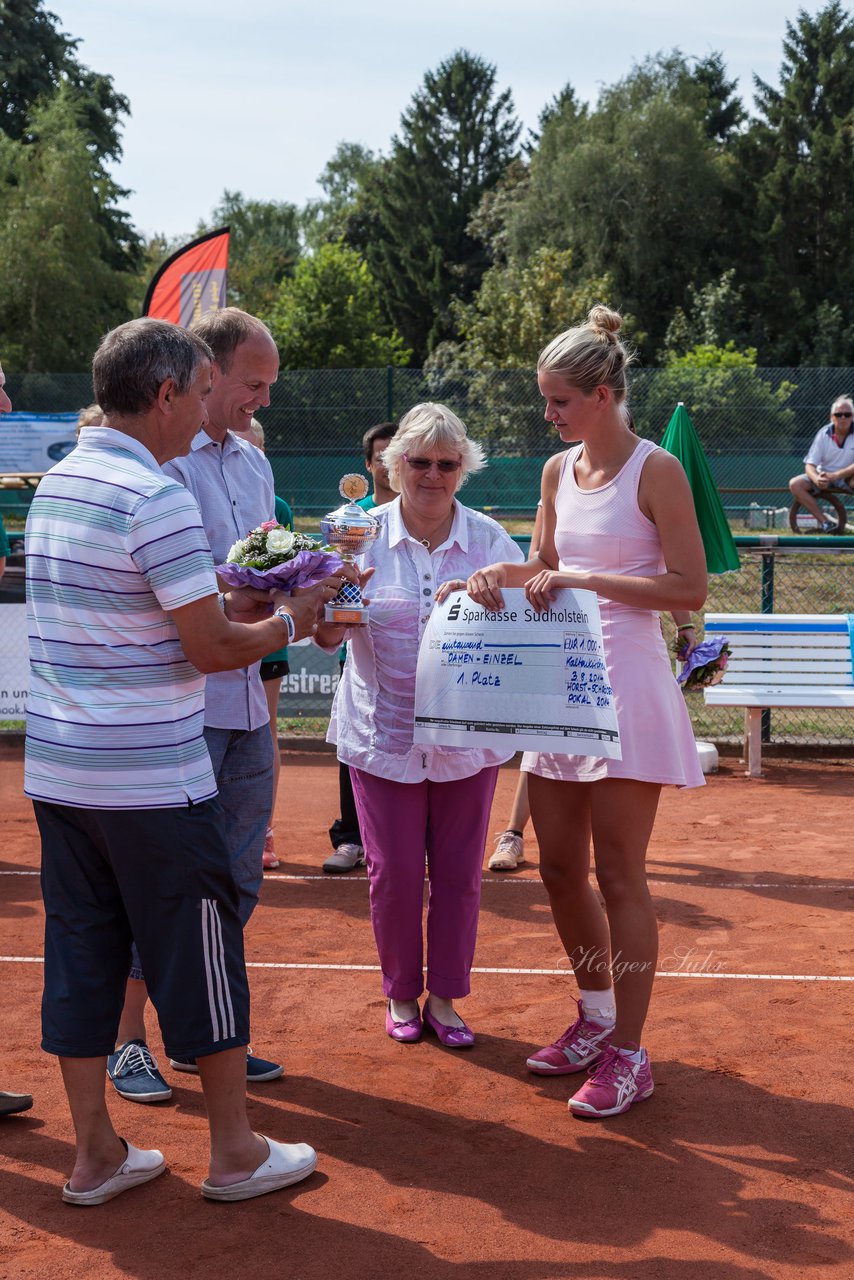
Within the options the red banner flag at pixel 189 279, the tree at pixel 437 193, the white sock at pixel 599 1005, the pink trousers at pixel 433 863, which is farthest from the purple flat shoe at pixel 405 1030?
the tree at pixel 437 193

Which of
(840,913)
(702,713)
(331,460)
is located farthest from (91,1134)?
(331,460)

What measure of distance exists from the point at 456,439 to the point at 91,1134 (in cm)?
233

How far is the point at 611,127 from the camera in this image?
150ft

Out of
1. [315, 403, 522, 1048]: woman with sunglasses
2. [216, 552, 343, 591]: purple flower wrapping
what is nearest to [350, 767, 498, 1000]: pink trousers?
[315, 403, 522, 1048]: woman with sunglasses

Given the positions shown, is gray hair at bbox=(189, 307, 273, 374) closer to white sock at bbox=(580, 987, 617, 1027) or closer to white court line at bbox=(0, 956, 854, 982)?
white sock at bbox=(580, 987, 617, 1027)

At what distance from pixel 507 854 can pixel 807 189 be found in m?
44.8

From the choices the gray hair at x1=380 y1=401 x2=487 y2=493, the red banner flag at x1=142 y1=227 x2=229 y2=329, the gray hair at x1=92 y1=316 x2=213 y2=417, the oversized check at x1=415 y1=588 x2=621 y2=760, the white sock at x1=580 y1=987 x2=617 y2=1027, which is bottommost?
the white sock at x1=580 y1=987 x2=617 y2=1027

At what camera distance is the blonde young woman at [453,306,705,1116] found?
12.5 feet

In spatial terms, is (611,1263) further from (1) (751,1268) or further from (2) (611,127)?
(2) (611,127)

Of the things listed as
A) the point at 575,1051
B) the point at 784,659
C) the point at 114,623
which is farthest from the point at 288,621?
the point at 784,659

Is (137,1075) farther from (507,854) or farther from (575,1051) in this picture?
(507,854)

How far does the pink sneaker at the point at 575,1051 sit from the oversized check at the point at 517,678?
1.03m

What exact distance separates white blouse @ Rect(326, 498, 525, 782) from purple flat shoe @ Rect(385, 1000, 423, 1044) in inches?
34.2

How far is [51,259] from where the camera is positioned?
1374 inches
